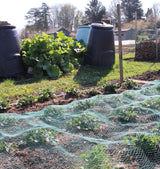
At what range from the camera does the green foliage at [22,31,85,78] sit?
22.3 ft

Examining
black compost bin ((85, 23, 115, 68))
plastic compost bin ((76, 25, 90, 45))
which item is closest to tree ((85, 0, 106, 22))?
plastic compost bin ((76, 25, 90, 45))

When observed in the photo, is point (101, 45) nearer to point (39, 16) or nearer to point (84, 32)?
point (84, 32)

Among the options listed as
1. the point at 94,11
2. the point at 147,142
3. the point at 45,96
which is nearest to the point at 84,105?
the point at 45,96

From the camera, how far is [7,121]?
2967 millimetres

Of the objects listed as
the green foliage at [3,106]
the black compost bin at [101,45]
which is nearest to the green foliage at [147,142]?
the green foliage at [3,106]

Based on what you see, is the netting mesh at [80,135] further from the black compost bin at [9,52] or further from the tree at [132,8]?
the tree at [132,8]

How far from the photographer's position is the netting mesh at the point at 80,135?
2197mm

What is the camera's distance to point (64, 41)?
26.5ft

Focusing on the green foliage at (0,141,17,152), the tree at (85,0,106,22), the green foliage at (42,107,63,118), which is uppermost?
the tree at (85,0,106,22)

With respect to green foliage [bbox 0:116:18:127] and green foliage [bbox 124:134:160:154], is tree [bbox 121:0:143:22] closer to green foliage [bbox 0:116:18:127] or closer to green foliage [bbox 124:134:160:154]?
green foliage [bbox 0:116:18:127]

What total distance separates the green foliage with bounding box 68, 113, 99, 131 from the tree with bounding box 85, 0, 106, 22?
4286 cm

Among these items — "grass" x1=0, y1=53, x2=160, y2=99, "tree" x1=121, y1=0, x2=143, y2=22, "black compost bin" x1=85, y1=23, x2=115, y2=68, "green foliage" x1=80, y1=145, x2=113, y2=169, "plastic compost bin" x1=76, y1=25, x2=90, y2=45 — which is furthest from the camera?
"tree" x1=121, y1=0, x2=143, y2=22

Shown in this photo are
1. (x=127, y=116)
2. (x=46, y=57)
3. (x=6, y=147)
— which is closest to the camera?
(x=6, y=147)

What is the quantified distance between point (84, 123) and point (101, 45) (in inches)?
217
